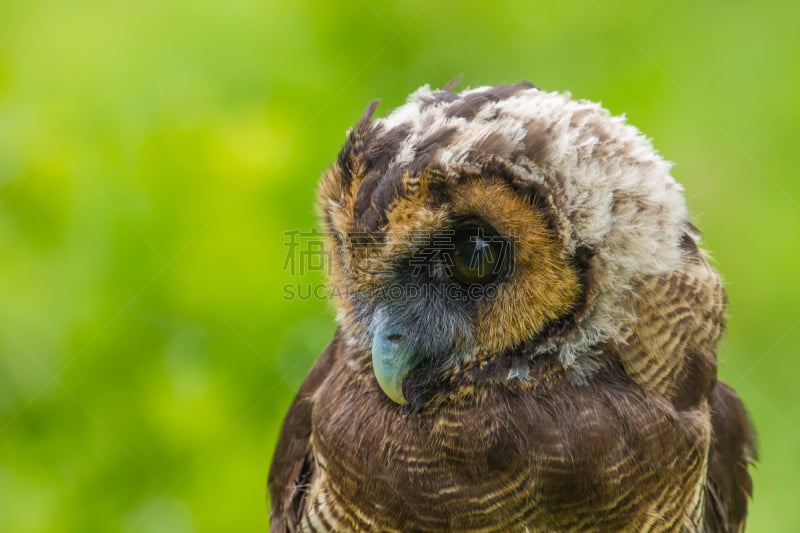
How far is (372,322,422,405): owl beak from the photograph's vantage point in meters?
2.23

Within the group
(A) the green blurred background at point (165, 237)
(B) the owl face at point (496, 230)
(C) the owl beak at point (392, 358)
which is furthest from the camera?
(A) the green blurred background at point (165, 237)

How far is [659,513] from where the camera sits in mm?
2250

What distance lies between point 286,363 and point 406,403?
141cm

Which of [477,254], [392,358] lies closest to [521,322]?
[477,254]

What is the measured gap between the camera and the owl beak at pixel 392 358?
223 centimetres

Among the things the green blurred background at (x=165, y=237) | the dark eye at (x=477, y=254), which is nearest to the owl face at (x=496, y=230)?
the dark eye at (x=477, y=254)

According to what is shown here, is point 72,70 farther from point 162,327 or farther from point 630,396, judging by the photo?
point 630,396

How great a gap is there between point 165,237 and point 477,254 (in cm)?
175

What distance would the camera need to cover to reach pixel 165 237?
3.47m

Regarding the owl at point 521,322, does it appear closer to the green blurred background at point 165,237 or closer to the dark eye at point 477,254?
the dark eye at point 477,254

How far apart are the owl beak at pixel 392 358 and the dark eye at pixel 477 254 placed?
0.24 meters

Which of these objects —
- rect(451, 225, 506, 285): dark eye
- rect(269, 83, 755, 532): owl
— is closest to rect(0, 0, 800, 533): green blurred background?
rect(269, 83, 755, 532): owl

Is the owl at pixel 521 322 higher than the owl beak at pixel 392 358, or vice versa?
the owl at pixel 521 322

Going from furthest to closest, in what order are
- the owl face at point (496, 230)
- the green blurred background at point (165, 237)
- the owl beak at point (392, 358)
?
the green blurred background at point (165, 237) < the owl beak at point (392, 358) < the owl face at point (496, 230)
